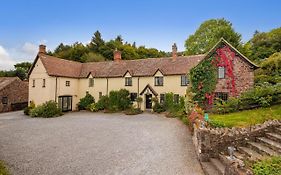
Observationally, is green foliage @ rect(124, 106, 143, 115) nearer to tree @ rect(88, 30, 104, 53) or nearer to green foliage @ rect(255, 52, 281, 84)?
green foliage @ rect(255, 52, 281, 84)

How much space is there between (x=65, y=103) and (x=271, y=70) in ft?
97.0

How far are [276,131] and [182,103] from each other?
16.2 m

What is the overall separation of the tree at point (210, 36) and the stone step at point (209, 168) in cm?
3409

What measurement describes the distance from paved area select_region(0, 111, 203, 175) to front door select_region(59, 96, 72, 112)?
543 inches

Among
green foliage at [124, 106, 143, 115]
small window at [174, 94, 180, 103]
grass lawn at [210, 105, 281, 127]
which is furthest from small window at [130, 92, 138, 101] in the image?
grass lawn at [210, 105, 281, 127]

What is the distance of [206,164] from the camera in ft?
29.4

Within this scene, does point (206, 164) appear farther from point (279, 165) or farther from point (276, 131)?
point (276, 131)

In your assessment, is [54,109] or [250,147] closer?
[250,147]

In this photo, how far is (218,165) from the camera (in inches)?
331

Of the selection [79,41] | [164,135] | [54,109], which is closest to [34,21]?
[54,109]

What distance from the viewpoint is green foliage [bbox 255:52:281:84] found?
77.0 feet

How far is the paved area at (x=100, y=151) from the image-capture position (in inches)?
353

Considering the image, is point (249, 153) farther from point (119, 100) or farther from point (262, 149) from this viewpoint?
point (119, 100)

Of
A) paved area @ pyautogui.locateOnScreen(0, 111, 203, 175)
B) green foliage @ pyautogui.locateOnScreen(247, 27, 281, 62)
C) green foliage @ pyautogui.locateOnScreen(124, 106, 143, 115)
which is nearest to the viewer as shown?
paved area @ pyautogui.locateOnScreen(0, 111, 203, 175)
